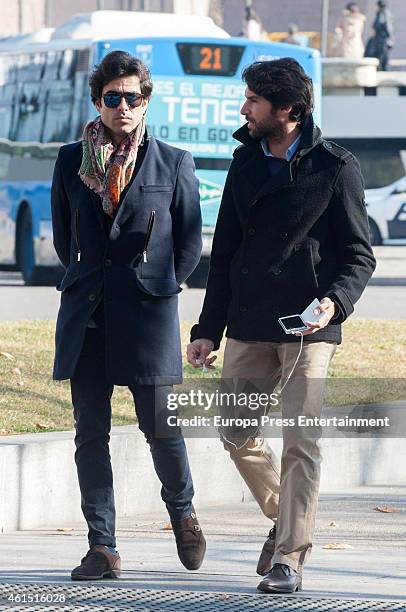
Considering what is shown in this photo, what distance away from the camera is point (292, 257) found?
17.9 feet

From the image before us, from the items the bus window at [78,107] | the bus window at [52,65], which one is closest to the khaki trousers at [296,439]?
the bus window at [78,107]

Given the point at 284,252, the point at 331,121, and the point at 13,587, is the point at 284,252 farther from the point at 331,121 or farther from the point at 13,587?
the point at 331,121

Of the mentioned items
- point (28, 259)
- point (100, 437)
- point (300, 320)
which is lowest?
point (28, 259)

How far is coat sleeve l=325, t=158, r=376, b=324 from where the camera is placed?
5.46m

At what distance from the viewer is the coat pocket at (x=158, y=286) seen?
5613 millimetres

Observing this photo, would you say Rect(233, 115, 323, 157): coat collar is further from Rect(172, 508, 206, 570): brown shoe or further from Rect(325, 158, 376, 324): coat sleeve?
Rect(172, 508, 206, 570): brown shoe

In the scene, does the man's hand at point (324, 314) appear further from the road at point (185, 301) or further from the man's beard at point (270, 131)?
the road at point (185, 301)

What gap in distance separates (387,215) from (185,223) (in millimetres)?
26489

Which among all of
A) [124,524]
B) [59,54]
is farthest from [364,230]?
[59,54]

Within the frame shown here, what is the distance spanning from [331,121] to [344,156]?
105 feet

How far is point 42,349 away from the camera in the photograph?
10.9 meters

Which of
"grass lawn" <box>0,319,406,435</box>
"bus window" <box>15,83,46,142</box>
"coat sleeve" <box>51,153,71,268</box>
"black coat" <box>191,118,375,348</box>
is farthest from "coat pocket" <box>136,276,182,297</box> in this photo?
"bus window" <box>15,83,46,142</box>

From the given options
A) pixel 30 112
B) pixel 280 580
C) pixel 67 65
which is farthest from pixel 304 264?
pixel 30 112

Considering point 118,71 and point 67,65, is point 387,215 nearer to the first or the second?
point 67,65
